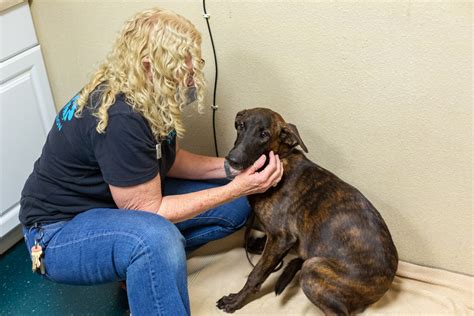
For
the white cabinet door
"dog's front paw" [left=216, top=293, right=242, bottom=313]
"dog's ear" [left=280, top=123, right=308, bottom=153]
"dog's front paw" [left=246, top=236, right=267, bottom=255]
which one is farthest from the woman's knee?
the white cabinet door

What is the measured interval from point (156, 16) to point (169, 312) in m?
0.91

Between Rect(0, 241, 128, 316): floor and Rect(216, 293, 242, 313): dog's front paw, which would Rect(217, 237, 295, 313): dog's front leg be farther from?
Rect(0, 241, 128, 316): floor

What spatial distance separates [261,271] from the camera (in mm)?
1896

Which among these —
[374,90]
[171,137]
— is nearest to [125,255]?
[171,137]

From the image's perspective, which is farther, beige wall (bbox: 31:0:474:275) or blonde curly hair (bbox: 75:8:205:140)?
beige wall (bbox: 31:0:474:275)

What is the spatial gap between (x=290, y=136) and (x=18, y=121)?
124 cm

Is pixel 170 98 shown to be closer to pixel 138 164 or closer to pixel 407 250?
Answer: pixel 138 164

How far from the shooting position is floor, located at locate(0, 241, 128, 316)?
6.82ft

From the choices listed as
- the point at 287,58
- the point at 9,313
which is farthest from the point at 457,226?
the point at 9,313

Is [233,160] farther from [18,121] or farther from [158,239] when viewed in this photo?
[18,121]

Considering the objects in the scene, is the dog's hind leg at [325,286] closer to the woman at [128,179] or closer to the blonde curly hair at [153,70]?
the woman at [128,179]

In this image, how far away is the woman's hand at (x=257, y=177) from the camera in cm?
176

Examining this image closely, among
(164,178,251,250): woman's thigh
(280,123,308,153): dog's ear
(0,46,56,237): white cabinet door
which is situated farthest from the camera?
(0,46,56,237): white cabinet door

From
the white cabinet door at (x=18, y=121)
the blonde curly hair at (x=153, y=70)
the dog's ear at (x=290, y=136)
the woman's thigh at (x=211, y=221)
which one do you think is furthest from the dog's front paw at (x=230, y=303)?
the white cabinet door at (x=18, y=121)
